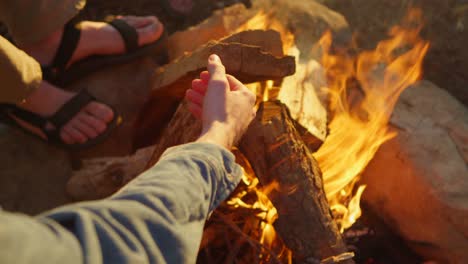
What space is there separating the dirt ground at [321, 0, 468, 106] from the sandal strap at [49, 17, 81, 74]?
1.94m

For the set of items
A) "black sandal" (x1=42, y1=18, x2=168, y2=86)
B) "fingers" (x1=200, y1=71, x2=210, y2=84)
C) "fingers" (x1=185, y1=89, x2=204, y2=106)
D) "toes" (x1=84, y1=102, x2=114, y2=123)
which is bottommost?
"toes" (x1=84, y1=102, x2=114, y2=123)

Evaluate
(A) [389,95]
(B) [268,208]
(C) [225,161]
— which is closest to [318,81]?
(A) [389,95]

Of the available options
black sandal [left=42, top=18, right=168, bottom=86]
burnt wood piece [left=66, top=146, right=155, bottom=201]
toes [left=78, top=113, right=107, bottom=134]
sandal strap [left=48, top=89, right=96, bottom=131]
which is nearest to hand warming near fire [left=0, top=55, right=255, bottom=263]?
burnt wood piece [left=66, top=146, right=155, bottom=201]

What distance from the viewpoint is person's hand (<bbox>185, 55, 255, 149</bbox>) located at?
1430mm

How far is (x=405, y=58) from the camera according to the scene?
9.49 feet

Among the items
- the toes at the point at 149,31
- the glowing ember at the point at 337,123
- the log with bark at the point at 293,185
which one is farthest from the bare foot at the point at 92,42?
the log with bark at the point at 293,185

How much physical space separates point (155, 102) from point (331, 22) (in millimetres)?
1317

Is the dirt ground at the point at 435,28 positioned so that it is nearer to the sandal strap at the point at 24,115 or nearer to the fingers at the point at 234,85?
the fingers at the point at 234,85

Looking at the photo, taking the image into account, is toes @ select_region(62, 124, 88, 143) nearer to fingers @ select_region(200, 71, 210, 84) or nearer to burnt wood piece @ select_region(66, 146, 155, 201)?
burnt wood piece @ select_region(66, 146, 155, 201)

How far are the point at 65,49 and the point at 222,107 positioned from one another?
1.47 meters

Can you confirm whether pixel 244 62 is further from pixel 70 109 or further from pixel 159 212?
pixel 159 212

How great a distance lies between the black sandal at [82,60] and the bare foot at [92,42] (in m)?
0.02

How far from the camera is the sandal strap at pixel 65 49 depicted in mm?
2596

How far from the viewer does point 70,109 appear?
2.45m
